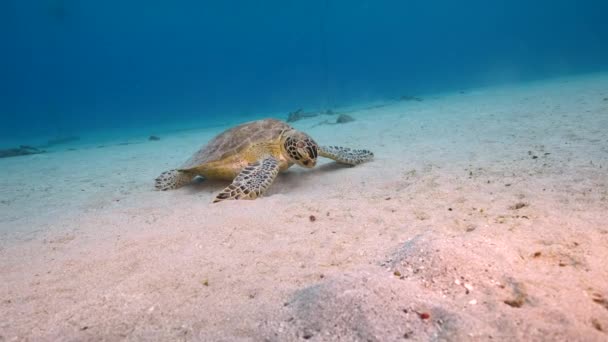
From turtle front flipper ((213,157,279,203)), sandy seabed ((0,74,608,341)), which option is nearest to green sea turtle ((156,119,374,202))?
turtle front flipper ((213,157,279,203))

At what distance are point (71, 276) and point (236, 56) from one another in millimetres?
162921

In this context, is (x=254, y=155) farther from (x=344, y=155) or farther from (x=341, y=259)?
(x=341, y=259)

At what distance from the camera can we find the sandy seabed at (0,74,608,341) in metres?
1.76

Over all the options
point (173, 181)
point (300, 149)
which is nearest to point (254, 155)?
point (300, 149)

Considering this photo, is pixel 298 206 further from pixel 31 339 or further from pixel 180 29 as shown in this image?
pixel 180 29

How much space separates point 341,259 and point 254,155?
3622 mm

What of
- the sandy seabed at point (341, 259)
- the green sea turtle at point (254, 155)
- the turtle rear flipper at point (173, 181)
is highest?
the green sea turtle at point (254, 155)

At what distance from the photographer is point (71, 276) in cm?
279

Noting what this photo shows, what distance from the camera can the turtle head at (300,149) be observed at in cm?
557

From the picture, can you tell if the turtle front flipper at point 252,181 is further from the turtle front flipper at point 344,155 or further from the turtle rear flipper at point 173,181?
the turtle rear flipper at point 173,181

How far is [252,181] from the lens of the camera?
493cm

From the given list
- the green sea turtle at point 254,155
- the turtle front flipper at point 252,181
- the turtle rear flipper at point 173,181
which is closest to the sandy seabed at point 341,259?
the turtle front flipper at point 252,181

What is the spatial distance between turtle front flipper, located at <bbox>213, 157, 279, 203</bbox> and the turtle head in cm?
35

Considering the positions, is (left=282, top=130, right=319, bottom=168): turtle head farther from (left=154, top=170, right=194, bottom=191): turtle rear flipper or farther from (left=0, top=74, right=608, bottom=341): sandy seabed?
(left=154, top=170, right=194, bottom=191): turtle rear flipper
